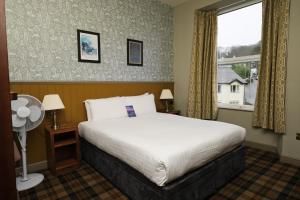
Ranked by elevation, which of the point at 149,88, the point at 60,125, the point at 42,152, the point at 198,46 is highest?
the point at 198,46

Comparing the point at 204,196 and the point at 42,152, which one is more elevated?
the point at 42,152

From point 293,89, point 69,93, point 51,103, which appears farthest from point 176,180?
point 293,89

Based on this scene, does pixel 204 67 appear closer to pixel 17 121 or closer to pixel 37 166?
pixel 17 121

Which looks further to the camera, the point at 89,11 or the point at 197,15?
the point at 197,15

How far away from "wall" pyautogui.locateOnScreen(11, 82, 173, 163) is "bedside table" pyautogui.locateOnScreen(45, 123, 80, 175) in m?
0.19

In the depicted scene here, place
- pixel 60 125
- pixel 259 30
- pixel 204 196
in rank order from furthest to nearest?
pixel 259 30 → pixel 60 125 → pixel 204 196

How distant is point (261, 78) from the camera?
2922 millimetres

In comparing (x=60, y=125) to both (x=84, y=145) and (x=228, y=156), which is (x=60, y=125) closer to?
(x=84, y=145)

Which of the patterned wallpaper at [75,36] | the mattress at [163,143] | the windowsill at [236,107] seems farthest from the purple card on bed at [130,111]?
the windowsill at [236,107]

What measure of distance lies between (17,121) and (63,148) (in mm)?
929

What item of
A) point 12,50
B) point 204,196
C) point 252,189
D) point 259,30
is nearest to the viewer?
point 204,196

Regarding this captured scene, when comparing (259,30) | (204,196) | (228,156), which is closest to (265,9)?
(259,30)

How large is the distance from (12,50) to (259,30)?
3672mm

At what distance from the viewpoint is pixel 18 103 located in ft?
6.60
